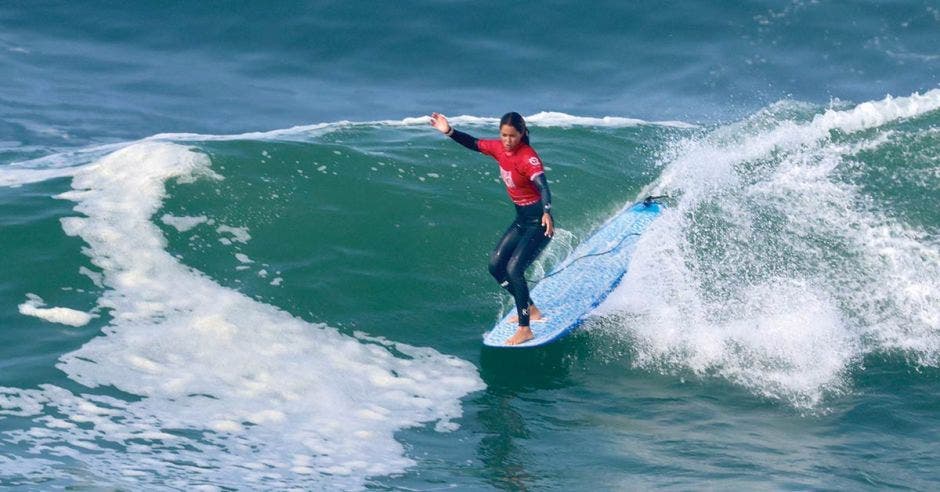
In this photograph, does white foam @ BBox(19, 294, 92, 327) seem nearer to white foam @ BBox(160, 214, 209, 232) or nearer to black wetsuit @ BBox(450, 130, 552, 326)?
white foam @ BBox(160, 214, 209, 232)

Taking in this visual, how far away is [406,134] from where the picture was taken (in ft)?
50.3

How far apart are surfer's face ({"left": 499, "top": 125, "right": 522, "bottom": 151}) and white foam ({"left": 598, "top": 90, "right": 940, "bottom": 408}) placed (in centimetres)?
208

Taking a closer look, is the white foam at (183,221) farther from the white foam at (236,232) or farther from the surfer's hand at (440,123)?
the surfer's hand at (440,123)

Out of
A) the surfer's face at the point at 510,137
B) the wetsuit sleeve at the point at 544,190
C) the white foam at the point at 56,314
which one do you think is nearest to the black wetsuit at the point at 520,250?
the wetsuit sleeve at the point at 544,190

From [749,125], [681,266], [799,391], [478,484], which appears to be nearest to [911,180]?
[749,125]

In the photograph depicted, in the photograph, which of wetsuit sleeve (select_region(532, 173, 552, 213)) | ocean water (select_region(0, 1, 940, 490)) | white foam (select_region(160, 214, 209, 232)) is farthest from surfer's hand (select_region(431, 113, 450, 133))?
white foam (select_region(160, 214, 209, 232))

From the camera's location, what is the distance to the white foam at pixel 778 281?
30.8 feet

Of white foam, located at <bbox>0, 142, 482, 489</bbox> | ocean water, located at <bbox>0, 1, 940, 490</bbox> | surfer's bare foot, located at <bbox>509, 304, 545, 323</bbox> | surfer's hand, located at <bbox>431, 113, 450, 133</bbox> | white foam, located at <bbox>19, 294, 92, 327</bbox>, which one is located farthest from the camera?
surfer's bare foot, located at <bbox>509, 304, 545, 323</bbox>

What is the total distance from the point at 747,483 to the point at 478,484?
1.76 m

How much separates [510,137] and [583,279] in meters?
2.17

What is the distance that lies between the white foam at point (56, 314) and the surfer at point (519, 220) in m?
3.54

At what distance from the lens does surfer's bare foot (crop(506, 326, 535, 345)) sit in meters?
9.53

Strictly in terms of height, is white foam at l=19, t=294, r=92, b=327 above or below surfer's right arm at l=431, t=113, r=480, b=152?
below

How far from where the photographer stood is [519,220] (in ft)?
31.7
